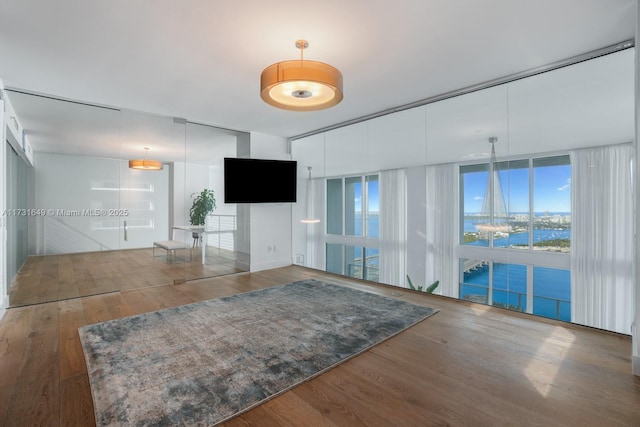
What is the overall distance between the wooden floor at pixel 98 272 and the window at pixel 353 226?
220cm

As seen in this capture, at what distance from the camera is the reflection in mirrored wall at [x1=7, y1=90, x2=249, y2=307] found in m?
3.88

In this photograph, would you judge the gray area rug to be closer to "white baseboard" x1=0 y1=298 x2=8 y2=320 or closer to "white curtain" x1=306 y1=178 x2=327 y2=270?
"white baseboard" x1=0 y1=298 x2=8 y2=320

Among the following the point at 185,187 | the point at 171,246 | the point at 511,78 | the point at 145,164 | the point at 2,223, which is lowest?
the point at 171,246

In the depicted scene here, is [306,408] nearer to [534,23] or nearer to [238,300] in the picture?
[238,300]

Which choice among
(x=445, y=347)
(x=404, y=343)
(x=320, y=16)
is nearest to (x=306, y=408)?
(x=404, y=343)

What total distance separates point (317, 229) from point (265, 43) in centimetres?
380

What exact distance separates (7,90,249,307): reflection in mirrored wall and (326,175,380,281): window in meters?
2.03

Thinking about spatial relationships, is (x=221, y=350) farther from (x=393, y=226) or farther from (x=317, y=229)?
(x=317, y=229)

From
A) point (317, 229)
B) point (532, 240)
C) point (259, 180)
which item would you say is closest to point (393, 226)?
point (317, 229)

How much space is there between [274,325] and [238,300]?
1046 mm

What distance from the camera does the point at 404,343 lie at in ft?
8.79

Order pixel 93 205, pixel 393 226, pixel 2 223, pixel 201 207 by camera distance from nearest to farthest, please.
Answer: pixel 2 223 → pixel 93 205 → pixel 393 226 → pixel 201 207

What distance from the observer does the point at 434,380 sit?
2102 mm

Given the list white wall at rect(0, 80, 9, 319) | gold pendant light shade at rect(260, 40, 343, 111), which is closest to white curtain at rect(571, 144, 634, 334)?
gold pendant light shade at rect(260, 40, 343, 111)
